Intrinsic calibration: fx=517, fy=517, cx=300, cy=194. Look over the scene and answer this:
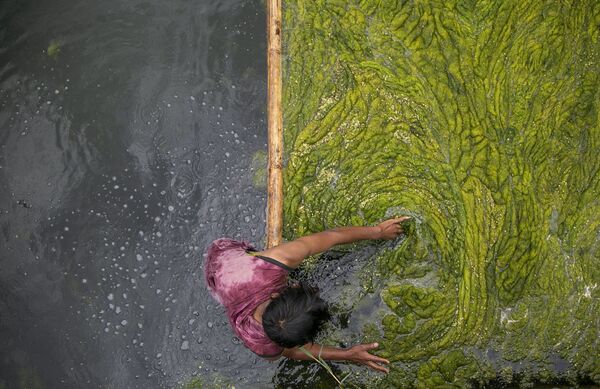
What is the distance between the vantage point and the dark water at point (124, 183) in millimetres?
2762

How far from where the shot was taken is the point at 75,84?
2982mm

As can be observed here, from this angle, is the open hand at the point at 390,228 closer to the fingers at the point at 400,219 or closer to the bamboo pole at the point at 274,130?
the fingers at the point at 400,219

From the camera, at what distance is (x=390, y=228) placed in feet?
8.28

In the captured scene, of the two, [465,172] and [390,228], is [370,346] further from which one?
[465,172]

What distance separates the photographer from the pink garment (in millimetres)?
2186

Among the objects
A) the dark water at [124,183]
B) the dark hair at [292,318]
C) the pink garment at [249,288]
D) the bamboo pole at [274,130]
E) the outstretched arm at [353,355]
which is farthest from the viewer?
the dark water at [124,183]

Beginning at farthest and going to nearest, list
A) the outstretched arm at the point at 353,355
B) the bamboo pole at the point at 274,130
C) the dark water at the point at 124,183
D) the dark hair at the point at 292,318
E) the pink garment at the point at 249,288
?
the dark water at the point at 124,183, the bamboo pole at the point at 274,130, the outstretched arm at the point at 353,355, the pink garment at the point at 249,288, the dark hair at the point at 292,318

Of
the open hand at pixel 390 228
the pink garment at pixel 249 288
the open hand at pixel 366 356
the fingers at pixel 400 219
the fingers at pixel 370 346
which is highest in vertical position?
the fingers at pixel 400 219

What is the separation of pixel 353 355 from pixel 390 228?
65 cm

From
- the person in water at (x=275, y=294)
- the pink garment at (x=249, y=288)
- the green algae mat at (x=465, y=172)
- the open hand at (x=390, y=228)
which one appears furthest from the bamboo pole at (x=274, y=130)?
the open hand at (x=390, y=228)

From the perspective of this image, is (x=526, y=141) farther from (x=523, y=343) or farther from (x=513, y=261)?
(x=523, y=343)

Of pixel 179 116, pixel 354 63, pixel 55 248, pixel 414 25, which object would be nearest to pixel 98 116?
pixel 179 116

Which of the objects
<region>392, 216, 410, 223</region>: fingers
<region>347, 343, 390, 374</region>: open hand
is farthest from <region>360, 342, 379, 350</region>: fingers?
<region>392, 216, 410, 223</region>: fingers

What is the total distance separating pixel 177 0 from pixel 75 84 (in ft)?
2.53
